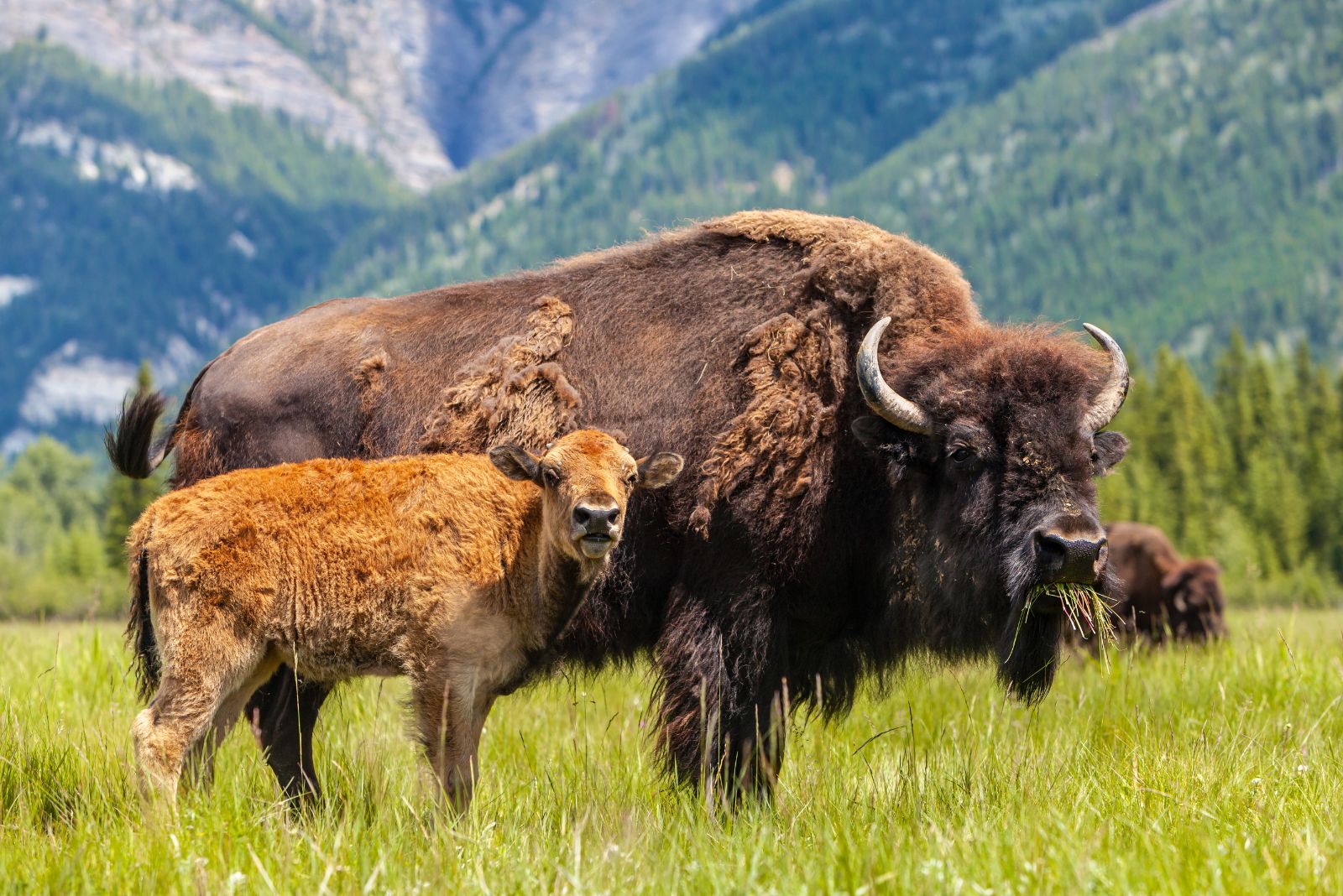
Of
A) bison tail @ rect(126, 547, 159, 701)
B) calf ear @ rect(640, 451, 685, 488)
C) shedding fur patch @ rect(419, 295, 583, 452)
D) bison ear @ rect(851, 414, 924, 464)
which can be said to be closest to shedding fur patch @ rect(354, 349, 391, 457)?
shedding fur patch @ rect(419, 295, 583, 452)

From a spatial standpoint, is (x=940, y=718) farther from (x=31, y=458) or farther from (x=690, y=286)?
(x=31, y=458)

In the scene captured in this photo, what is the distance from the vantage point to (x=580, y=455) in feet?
18.0

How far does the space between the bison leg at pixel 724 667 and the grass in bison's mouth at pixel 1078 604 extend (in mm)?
1153

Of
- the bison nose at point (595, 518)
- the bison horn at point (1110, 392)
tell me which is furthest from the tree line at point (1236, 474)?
the bison nose at point (595, 518)

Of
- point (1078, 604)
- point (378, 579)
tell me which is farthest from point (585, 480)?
point (1078, 604)

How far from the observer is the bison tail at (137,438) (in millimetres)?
6969

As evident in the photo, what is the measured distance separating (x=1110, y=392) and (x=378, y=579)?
335cm

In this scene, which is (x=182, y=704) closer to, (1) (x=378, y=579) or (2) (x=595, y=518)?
(1) (x=378, y=579)

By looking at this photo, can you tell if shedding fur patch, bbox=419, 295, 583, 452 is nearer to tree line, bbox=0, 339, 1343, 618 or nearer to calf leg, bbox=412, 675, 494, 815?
calf leg, bbox=412, 675, 494, 815

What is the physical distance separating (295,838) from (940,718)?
176 inches

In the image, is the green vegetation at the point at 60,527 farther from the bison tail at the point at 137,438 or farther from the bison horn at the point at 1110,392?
the bison horn at the point at 1110,392

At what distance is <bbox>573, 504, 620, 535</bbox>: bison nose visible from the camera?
5.18m

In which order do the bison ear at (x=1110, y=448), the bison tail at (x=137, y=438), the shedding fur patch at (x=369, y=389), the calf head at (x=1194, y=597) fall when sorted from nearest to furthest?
1. the bison ear at (x=1110, y=448)
2. the shedding fur patch at (x=369, y=389)
3. the bison tail at (x=137, y=438)
4. the calf head at (x=1194, y=597)

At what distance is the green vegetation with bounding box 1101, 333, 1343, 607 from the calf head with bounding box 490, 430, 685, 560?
174ft
